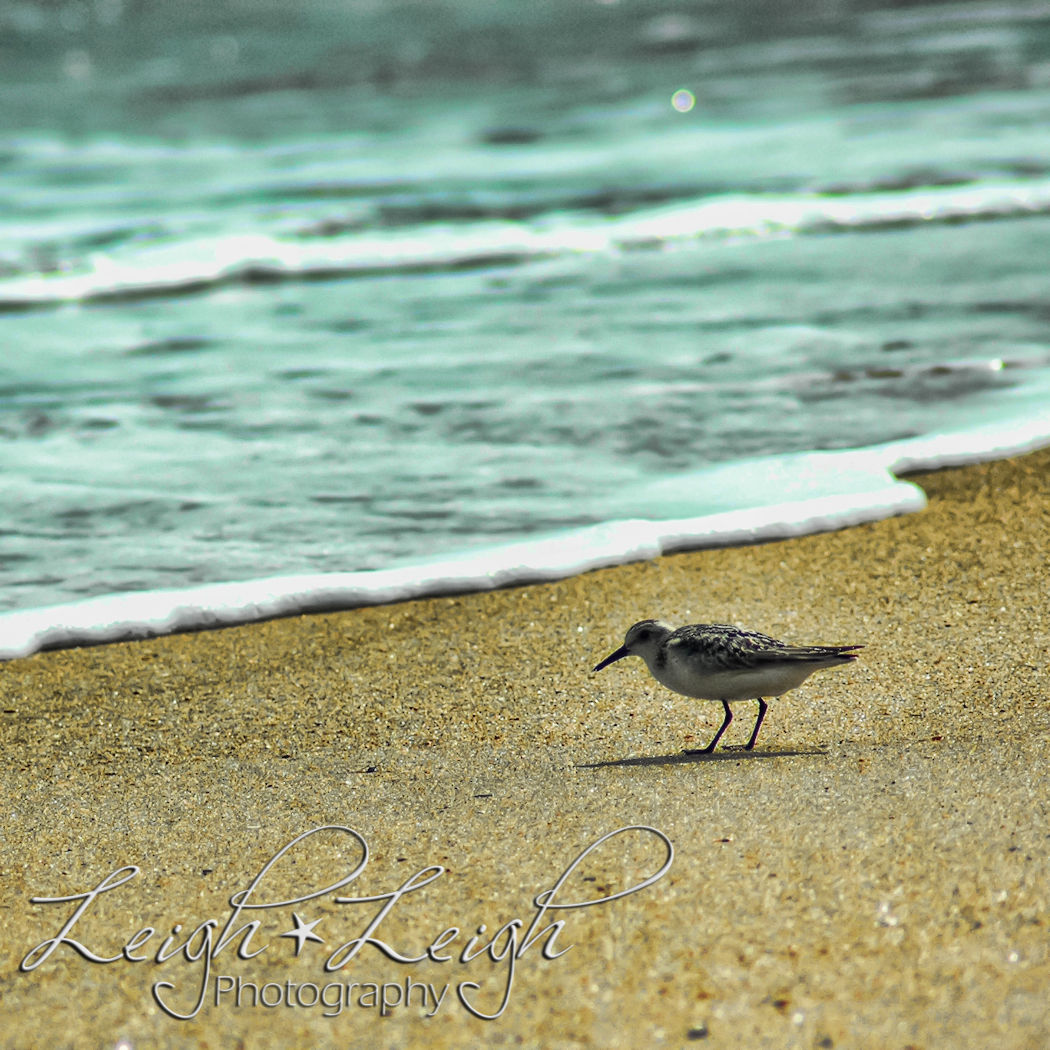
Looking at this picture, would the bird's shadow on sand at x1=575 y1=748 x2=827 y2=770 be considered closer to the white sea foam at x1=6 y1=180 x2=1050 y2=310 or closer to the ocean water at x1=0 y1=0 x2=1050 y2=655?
the ocean water at x1=0 y1=0 x2=1050 y2=655

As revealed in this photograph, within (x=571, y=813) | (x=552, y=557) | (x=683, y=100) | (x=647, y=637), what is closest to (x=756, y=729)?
(x=647, y=637)

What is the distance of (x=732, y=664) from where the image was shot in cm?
284

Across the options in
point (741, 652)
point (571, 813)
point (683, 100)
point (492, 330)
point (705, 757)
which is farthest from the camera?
point (683, 100)

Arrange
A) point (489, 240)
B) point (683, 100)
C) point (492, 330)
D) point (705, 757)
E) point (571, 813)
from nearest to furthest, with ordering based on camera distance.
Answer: point (571, 813) < point (705, 757) < point (492, 330) < point (489, 240) < point (683, 100)

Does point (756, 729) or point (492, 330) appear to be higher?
point (756, 729)

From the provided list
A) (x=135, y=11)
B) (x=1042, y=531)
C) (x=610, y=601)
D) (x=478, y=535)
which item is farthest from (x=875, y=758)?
(x=135, y=11)

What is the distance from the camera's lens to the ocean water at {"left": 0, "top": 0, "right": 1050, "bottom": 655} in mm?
4547

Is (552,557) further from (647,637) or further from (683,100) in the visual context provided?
(683,100)

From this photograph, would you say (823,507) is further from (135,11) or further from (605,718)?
(135,11)

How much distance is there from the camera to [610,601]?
12.9 feet

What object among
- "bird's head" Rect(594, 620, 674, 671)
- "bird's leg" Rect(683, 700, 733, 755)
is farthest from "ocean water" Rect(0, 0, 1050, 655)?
"bird's leg" Rect(683, 700, 733, 755)

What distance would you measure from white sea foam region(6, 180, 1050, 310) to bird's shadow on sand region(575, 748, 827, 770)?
6.61 m

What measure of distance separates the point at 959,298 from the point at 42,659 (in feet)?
17.5

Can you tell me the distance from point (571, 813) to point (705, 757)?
1.24ft
